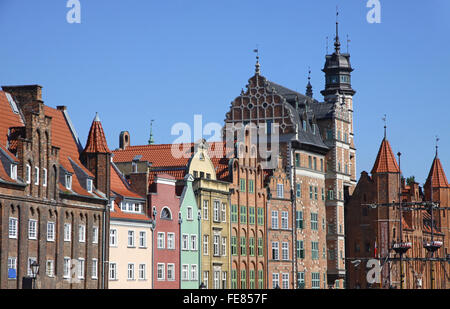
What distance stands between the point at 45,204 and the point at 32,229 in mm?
2121

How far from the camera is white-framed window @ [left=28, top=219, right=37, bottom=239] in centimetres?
6556

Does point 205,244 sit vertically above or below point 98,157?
below

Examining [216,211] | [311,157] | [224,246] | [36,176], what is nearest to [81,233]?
[36,176]

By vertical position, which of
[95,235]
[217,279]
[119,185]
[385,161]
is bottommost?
[217,279]

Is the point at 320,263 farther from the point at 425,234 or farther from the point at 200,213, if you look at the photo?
the point at 425,234

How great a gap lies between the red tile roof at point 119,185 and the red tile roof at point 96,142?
372 cm

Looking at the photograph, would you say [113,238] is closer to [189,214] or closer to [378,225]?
[189,214]

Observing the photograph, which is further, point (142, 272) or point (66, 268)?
point (142, 272)

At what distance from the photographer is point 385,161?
124m

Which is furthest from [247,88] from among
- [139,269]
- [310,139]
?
[139,269]

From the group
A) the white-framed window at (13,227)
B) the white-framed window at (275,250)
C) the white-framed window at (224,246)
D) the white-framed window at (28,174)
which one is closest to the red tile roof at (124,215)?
the white-framed window at (28,174)

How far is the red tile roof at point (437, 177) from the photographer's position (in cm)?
14719

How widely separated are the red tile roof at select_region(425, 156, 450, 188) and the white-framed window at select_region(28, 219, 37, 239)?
90433 millimetres

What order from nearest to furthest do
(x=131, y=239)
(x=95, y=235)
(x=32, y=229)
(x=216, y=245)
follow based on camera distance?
(x=32, y=229), (x=95, y=235), (x=131, y=239), (x=216, y=245)
